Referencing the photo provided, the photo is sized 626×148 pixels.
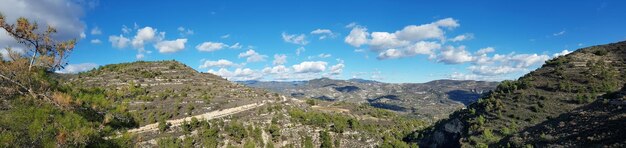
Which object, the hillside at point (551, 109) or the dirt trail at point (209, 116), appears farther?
the dirt trail at point (209, 116)

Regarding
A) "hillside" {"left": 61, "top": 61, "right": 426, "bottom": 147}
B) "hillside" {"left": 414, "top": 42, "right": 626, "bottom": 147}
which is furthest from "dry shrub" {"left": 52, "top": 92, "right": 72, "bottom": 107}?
"hillside" {"left": 414, "top": 42, "right": 626, "bottom": 147}

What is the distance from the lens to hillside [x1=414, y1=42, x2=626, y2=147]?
61.6 meters

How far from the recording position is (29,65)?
65.8 ft

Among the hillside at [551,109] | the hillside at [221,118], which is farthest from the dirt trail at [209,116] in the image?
the hillside at [551,109]

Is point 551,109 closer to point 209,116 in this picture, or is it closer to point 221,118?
point 221,118

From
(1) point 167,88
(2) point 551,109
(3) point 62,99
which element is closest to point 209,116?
(1) point 167,88

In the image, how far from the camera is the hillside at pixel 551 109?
6159 cm

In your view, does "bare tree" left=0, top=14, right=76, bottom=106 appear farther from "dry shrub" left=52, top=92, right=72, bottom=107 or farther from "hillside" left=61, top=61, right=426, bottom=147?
"hillside" left=61, top=61, right=426, bottom=147

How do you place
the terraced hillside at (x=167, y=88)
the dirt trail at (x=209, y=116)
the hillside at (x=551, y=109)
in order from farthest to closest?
1. the terraced hillside at (x=167, y=88)
2. the dirt trail at (x=209, y=116)
3. the hillside at (x=551, y=109)

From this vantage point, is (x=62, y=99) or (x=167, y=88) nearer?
(x=62, y=99)

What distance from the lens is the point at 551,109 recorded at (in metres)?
87.1

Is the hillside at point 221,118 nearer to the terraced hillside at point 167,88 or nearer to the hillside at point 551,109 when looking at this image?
the terraced hillside at point 167,88

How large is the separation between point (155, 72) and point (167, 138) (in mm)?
64545

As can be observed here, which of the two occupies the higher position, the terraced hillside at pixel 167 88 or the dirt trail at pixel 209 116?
the terraced hillside at pixel 167 88
